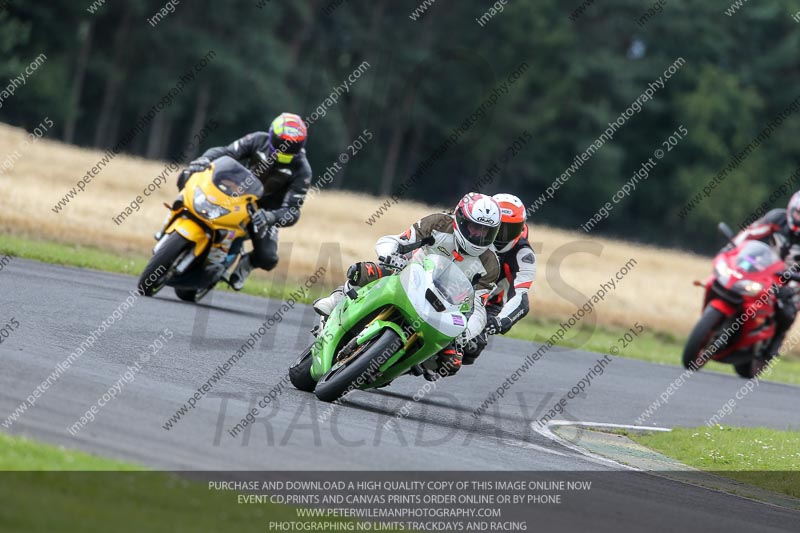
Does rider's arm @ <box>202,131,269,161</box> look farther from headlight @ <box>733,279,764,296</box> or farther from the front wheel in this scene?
headlight @ <box>733,279,764,296</box>

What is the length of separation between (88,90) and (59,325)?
165ft

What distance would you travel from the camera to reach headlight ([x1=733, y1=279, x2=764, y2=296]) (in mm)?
15453

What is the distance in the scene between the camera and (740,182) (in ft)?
226

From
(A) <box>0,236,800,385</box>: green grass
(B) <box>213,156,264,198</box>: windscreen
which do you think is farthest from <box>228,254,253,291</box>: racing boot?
(A) <box>0,236,800,385</box>: green grass

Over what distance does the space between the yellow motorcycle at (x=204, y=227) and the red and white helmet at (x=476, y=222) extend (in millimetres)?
4222

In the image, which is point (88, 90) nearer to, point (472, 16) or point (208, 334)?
point (472, 16)

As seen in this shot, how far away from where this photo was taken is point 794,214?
51.5ft

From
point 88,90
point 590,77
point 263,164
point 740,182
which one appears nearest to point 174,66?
point 88,90

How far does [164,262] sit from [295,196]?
1900mm

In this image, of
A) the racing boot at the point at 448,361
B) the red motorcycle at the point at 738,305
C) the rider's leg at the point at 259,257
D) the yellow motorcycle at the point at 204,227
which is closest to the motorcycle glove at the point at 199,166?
the yellow motorcycle at the point at 204,227

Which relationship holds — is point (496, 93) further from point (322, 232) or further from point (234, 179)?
point (234, 179)

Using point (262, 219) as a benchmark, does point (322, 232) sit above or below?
below

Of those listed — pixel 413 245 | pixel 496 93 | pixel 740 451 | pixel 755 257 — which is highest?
pixel 413 245
